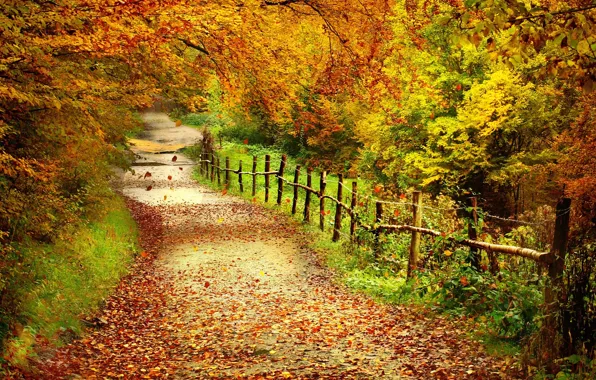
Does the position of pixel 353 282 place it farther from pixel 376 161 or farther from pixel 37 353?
pixel 376 161

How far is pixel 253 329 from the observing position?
294 inches

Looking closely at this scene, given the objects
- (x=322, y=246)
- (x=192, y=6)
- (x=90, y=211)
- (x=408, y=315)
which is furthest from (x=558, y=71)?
(x=90, y=211)

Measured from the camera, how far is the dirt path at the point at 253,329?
19.1ft

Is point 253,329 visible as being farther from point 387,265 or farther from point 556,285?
point 556,285

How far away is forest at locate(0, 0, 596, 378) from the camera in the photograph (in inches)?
192

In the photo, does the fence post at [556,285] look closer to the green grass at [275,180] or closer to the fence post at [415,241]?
the fence post at [415,241]

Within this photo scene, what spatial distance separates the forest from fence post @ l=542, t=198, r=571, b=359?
0.11 ft

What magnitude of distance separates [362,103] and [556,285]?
843 inches

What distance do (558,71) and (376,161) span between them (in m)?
18.7

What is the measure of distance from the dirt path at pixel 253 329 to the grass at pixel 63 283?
0.84ft

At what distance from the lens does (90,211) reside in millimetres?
11867

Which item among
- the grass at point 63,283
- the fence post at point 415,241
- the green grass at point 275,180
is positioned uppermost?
the fence post at point 415,241

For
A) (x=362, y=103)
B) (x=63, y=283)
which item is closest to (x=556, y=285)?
(x=63, y=283)

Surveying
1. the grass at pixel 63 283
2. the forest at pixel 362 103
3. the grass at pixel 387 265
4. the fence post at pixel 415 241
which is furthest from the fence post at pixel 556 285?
the grass at pixel 63 283
